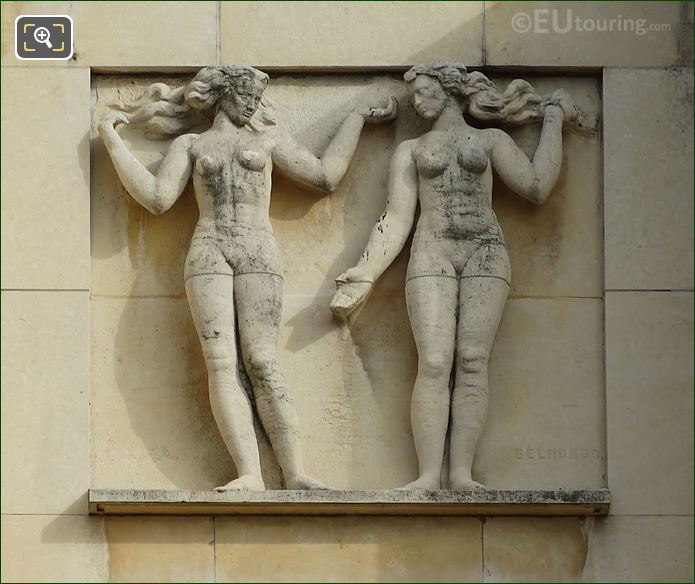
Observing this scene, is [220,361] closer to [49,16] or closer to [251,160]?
[251,160]

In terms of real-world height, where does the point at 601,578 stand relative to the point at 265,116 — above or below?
below

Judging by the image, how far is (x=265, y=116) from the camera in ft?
51.8

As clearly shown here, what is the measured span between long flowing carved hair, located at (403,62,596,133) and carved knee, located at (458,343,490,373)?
1423mm

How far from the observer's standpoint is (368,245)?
15.6 m

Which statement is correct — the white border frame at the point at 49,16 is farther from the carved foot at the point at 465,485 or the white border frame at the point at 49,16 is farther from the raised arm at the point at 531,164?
the carved foot at the point at 465,485

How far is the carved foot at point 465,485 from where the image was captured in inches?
597

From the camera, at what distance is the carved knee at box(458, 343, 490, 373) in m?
15.3

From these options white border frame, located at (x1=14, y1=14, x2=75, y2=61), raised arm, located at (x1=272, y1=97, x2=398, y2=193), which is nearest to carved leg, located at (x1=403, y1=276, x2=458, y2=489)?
raised arm, located at (x1=272, y1=97, x2=398, y2=193)

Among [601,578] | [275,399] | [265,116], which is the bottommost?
[601,578]

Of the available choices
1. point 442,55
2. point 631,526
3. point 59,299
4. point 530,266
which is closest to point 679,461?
point 631,526

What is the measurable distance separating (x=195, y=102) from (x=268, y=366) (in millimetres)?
1653

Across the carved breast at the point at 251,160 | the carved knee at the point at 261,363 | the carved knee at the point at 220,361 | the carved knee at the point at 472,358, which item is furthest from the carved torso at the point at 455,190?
the carved knee at the point at 220,361

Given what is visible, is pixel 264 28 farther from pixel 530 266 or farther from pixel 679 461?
pixel 679 461

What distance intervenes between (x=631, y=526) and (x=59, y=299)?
3595 millimetres
